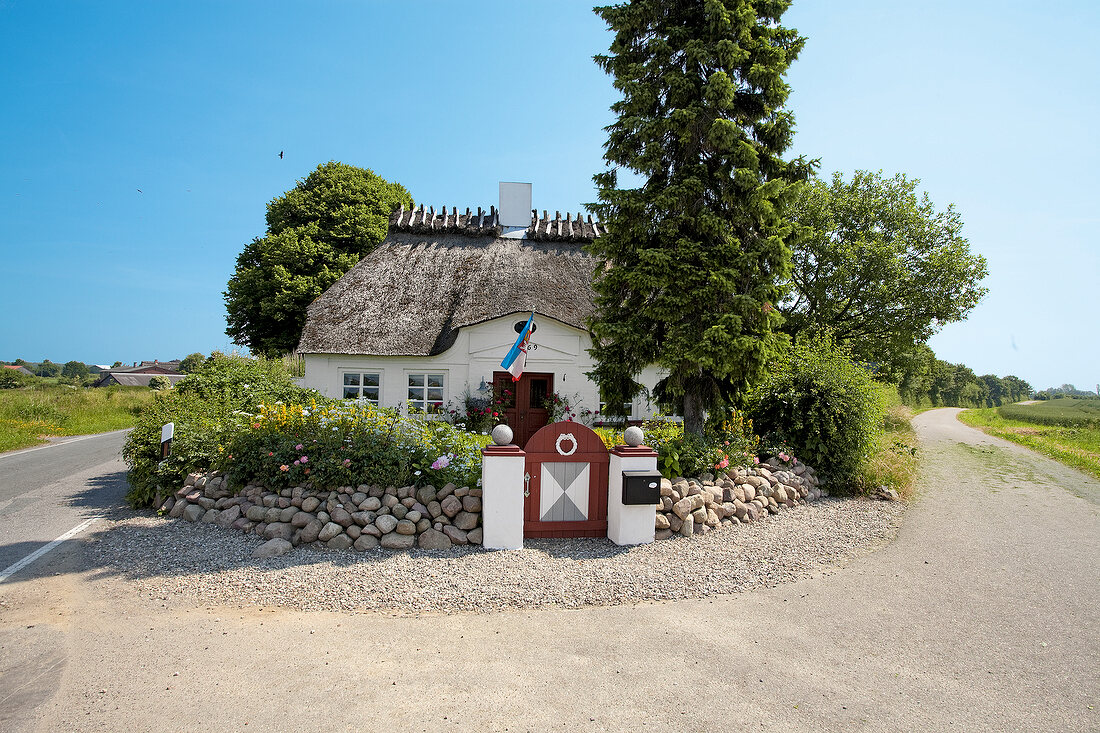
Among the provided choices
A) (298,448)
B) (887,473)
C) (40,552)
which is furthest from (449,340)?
(887,473)

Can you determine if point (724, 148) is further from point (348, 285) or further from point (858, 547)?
point (348, 285)

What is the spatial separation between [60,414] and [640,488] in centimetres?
2275

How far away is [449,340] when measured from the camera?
1453 centimetres

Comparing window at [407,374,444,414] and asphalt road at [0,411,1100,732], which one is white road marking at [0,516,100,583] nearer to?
asphalt road at [0,411,1100,732]

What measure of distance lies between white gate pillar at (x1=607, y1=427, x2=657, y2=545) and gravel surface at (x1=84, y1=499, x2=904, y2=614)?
0.54ft

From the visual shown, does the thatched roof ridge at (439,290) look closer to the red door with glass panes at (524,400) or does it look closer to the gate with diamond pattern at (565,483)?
the red door with glass panes at (524,400)

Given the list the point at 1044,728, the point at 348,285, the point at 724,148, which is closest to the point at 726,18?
the point at 724,148

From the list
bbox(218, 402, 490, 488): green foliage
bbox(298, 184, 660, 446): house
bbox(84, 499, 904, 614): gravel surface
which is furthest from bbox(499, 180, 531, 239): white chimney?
bbox(84, 499, 904, 614): gravel surface

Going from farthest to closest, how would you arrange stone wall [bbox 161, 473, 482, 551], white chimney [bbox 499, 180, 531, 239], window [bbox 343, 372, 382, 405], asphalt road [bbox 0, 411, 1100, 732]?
1. white chimney [bbox 499, 180, 531, 239]
2. window [bbox 343, 372, 382, 405]
3. stone wall [bbox 161, 473, 482, 551]
4. asphalt road [bbox 0, 411, 1100, 732]

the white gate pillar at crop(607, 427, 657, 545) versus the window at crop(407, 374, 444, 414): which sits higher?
the window at crop(407, 374, 444, 414)

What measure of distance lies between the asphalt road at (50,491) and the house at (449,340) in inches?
200

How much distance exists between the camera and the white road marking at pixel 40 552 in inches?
229

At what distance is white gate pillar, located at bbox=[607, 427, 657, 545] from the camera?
6934 millimetres

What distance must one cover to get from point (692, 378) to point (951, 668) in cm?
608
